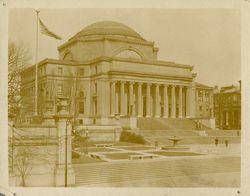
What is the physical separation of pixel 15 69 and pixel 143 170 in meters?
2.32

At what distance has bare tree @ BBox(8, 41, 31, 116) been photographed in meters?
5.14

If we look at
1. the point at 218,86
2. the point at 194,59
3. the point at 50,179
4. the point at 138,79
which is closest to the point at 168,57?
the point at 194,59

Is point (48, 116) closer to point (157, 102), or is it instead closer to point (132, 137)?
point (132, 137)

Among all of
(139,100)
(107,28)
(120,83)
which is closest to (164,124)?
(139,100)

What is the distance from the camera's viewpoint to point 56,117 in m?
5.23

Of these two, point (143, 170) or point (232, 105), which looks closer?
point (143, 170)

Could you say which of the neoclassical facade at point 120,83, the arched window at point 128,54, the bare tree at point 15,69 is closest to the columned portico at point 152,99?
the neoclassical facade at point 120,83

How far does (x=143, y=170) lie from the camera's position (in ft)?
16.9

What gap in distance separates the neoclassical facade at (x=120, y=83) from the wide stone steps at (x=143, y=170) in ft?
8.12

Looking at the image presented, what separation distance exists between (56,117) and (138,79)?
6126 millimetres

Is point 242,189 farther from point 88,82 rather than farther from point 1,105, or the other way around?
point 88,82

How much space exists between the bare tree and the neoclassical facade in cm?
199

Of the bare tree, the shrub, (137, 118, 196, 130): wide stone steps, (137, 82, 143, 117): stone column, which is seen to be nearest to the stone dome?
the bare tree

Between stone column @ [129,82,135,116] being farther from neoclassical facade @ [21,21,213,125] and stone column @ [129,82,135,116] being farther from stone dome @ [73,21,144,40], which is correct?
stone dome @ [73,21,144,40]
